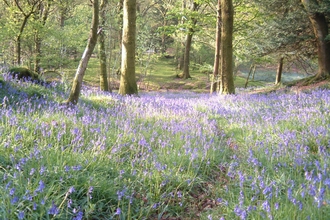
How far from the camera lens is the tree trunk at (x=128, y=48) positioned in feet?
34.4

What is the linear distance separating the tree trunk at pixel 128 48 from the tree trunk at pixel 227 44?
3.90 meters

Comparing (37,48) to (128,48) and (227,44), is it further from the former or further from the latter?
(227,44)

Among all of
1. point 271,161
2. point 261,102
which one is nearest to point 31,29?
point 261,102

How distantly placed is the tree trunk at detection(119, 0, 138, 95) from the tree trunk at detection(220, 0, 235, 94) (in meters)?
3.90

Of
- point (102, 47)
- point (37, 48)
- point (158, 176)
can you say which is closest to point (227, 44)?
point (102, 47)

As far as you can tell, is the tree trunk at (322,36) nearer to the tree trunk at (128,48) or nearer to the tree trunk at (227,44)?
the tree trunk at (227,44)

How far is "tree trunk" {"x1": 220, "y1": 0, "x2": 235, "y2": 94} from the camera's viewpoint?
11.5 m

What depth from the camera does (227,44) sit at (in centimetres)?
1177


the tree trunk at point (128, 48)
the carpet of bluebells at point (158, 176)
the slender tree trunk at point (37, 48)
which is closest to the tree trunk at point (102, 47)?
the tree trunk at point (128, 48)

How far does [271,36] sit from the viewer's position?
50.7 ft

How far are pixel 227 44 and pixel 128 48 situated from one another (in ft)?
14.1

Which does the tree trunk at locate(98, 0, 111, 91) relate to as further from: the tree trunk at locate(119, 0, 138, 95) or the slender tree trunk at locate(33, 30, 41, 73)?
the slender tree trunk at locate(33, 30, 41, 73)

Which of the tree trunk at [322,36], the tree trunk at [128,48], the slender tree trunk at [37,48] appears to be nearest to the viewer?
the tree trunk at [128,48]

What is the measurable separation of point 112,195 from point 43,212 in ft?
2.36
